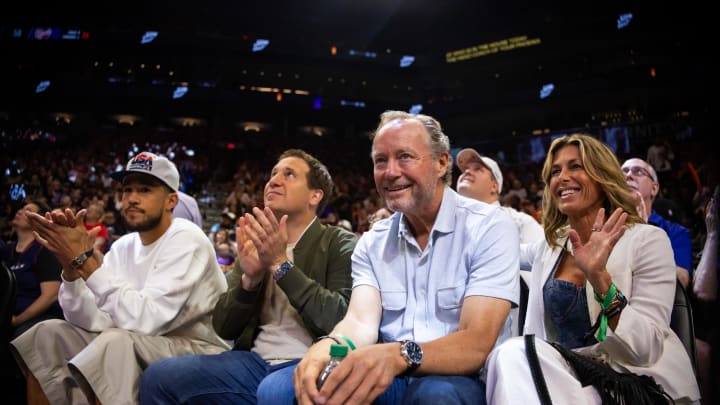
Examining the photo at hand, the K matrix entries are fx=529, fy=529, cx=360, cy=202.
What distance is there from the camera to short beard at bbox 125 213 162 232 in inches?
107

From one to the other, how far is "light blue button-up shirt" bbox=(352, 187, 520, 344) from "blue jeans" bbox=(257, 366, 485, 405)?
22cm

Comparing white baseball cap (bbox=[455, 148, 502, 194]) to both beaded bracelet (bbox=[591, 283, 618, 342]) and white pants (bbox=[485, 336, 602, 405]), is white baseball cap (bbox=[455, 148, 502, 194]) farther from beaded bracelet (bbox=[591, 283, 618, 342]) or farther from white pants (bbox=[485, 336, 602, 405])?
white pants (bbox=[485, 336, 602, 405])

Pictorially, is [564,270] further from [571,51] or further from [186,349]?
[571,51]

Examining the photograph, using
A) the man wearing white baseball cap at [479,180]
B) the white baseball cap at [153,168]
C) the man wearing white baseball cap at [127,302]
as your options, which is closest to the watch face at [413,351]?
the man wearing white baseball cap at [127,302]

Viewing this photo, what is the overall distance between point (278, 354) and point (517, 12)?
2343cm

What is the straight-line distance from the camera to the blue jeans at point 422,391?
144 centimetres

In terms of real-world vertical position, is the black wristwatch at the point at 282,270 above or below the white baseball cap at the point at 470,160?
below

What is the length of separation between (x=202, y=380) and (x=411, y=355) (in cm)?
102

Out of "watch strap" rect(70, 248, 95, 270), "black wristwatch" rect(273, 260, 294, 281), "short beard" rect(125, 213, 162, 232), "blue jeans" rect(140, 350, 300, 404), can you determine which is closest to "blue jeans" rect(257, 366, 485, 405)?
"blue jeans" rect(140, 350, 300, 404)

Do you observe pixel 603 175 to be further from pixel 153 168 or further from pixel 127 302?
pixel 153 168

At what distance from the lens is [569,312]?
6.66 feet

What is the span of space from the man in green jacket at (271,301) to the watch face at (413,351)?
513 millimetres

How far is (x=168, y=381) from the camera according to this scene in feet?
6.85

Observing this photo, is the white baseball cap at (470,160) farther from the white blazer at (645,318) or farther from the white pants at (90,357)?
the white pants at (90,357)
